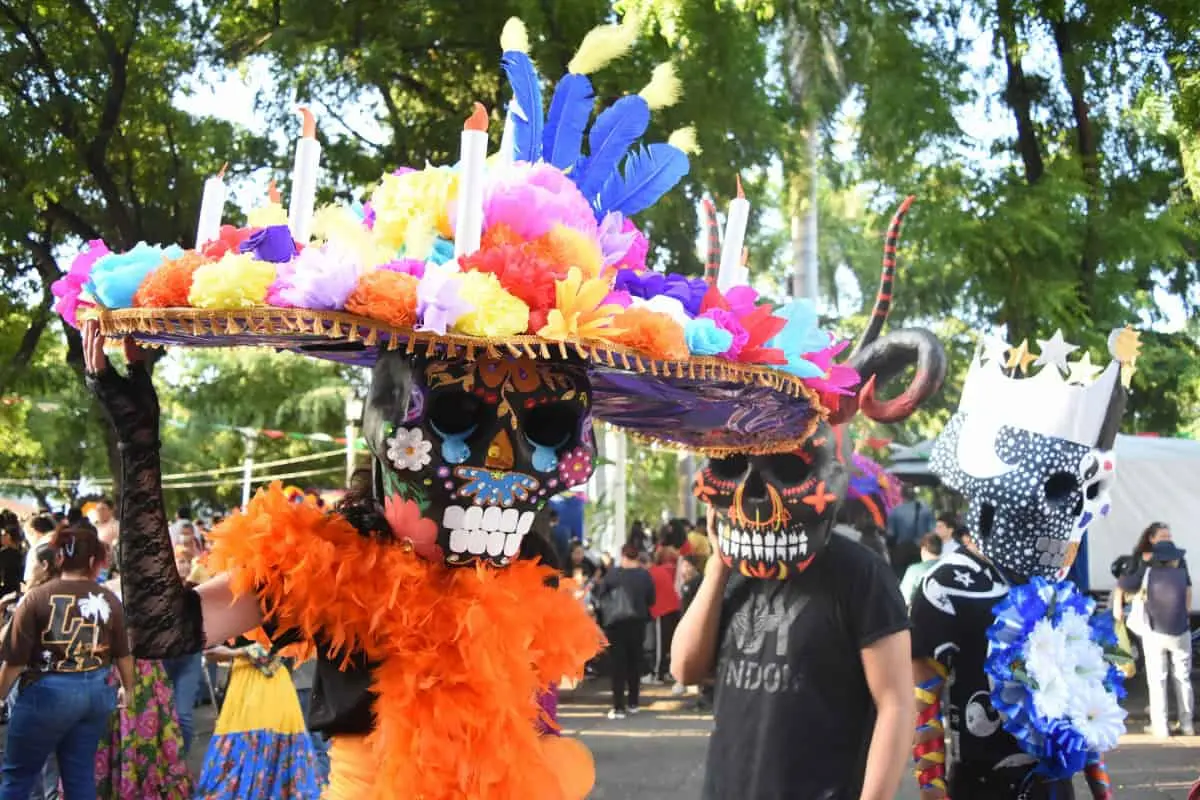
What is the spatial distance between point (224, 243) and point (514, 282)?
1.72 ft

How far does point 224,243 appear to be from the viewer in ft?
7.55

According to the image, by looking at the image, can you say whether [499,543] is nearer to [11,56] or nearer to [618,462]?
[11,56]

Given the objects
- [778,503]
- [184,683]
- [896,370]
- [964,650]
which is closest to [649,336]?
[778,503]

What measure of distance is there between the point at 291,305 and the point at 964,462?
2736 millimetres

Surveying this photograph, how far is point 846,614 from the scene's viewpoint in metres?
3.16

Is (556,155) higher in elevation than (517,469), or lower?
higher

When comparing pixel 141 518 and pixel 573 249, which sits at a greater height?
pixel 573 249

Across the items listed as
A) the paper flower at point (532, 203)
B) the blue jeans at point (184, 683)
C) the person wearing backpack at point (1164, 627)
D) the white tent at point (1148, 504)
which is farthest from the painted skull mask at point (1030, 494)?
the white tent at point (1148, 504)

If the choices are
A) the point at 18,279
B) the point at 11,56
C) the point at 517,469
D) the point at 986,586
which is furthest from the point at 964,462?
the point at 18,279

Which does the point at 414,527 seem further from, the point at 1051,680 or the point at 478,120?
the point at 1051,680

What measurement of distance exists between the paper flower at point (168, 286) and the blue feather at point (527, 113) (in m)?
0.76

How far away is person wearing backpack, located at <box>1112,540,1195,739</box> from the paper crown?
629cm

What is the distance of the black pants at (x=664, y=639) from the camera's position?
13.6m

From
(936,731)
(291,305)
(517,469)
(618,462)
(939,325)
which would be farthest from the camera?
(939,325)
